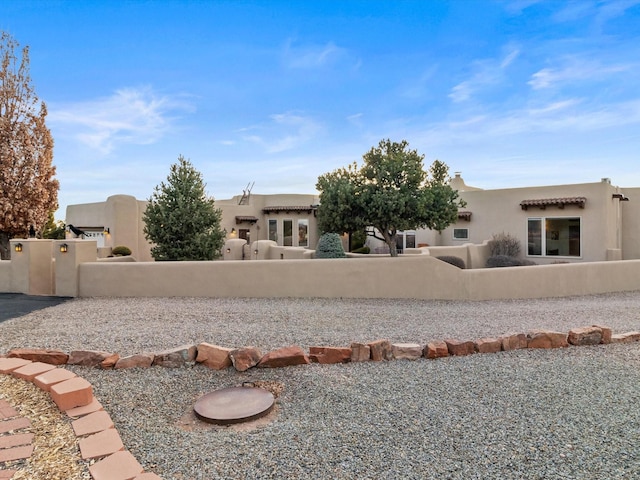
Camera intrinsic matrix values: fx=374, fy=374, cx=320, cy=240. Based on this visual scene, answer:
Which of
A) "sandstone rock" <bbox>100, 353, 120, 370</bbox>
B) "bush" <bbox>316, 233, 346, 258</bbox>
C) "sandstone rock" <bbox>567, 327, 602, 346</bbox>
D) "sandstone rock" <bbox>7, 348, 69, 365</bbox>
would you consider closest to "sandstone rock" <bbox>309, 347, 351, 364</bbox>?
"sandstone rock" <bbox>100, 353, 120, 370</bbox>

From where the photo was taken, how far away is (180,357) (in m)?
4.71

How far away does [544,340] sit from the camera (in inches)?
226

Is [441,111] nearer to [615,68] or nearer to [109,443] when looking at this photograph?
[615,68]

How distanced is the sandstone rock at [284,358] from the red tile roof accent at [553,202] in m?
17.8

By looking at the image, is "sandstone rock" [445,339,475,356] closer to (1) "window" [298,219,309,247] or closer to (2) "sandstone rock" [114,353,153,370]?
(2) "sandstone rock" [114,353,153,370]

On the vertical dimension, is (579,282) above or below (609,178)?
below

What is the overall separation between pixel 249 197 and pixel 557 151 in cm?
1815

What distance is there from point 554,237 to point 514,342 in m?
16.0

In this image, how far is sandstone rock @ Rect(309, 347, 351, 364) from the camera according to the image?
496cm

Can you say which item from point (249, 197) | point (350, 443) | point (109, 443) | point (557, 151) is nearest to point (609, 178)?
point (557, 151)

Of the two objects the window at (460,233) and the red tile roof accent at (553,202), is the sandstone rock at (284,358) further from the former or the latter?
the window at (460,233)

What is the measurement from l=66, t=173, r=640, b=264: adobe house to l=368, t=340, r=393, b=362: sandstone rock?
16.9 metres

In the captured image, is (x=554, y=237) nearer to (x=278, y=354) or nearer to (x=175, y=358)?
(x=278, y=354)

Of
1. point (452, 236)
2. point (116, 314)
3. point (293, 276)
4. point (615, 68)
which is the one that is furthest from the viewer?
point (452, 236)
